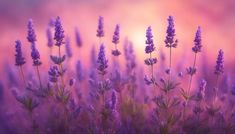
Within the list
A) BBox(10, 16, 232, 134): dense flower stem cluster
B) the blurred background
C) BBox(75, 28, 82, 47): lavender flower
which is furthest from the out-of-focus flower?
the blurred background

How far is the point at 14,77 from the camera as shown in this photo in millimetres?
7426

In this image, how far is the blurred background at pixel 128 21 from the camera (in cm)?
972

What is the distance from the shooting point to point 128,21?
10141 millimetres

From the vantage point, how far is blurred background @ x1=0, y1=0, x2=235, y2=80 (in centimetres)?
972

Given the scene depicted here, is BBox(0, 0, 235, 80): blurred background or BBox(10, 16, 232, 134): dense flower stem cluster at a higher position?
BBox(0, 0, 235, 80): blurred background

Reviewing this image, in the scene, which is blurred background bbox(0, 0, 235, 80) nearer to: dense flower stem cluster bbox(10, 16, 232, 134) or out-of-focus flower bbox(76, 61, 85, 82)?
out-of-focus flower bbox(76, 61, 85, 82)

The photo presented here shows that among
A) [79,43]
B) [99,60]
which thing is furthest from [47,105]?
[99,60]

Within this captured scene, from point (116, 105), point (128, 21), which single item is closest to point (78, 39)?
point (116, 105)

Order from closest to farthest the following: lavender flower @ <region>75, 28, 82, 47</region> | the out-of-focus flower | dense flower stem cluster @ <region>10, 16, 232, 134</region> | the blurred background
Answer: dense flower stem cluster @ <region>10, 16, 232, 134</region>, the out-of-focus flower, lavender flower @ <region>75, 28, 82, 47</region>, the blurred background

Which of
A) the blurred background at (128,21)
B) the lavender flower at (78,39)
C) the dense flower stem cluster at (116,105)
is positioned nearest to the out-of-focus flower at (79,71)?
the dense flower stem cluster at (116,105)

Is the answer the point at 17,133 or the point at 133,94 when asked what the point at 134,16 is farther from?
the point at 17,133

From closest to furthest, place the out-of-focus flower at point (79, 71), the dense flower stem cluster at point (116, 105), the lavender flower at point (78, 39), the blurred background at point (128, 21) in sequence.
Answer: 1. the dense flower stem cluster at point (116, 105)
2. the out-of-focus flower at point (79, 71)
3. the lavender flower at point (78, 39)
4. the blurred background at point (128, 21)

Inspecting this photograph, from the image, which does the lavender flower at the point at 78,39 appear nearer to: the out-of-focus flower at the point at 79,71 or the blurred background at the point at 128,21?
the out-of-focus flower at the point at 79,71

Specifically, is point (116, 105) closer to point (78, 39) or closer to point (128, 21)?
point (78, 39)
